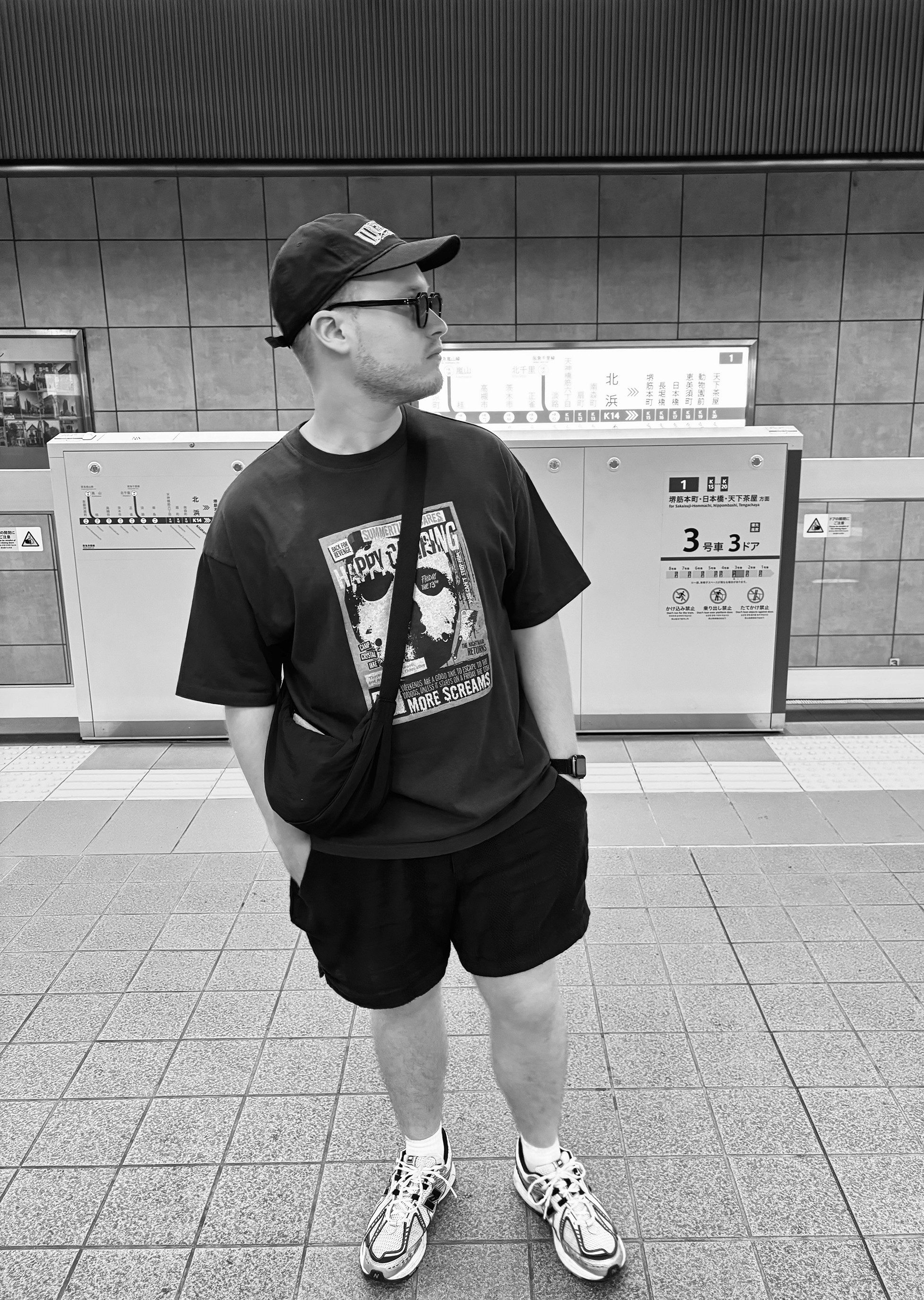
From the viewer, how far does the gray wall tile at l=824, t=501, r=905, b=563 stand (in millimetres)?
4715

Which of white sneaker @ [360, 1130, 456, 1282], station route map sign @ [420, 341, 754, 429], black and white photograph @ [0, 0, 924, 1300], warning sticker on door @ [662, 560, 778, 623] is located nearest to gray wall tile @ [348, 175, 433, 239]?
black and white photograph @ [0, 0, 924, 1300]

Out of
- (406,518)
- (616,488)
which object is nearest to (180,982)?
(406,518)

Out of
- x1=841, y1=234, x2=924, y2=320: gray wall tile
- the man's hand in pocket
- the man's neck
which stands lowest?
the man's hand in pocket

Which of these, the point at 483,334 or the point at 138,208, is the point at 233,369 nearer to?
the point at 138,208

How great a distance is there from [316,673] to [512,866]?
1.49ft

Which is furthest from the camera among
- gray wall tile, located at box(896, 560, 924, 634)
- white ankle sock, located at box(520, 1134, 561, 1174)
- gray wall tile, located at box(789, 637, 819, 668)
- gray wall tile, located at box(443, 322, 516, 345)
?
gray wall tile, located at box(443, 322, 516, 345)

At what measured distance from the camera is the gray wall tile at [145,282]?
5750mm

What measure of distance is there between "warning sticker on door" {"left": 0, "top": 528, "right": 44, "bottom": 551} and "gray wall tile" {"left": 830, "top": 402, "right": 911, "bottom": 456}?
481 centimetres

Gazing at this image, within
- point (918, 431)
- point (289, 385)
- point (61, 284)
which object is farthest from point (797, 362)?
point (61, 284)

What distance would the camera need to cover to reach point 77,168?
5.24m

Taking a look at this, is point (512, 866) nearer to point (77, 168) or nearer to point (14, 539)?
point (14, 539)

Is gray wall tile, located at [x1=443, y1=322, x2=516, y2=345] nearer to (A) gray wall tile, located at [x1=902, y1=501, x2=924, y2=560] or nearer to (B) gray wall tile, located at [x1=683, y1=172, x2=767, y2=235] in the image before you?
(B) gray wall tile, located at [x1=683, y1=172, x2=767, y2=235]

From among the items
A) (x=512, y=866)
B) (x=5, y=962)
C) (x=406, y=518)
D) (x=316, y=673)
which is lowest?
(x=5, y=962)

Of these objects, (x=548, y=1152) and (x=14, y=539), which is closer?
(x=548, y=1152)
